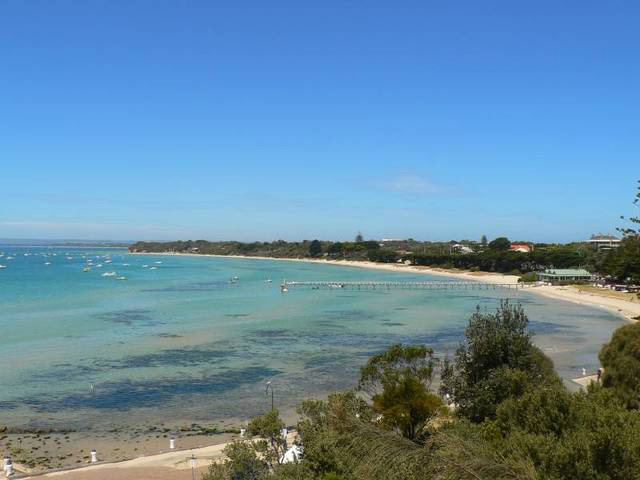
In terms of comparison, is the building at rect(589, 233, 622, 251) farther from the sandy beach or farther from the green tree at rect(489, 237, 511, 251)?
the sandy beach

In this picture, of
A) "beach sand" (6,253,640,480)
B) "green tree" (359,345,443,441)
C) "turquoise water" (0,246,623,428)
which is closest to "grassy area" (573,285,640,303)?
"turquoise water" (0,246,623,428)

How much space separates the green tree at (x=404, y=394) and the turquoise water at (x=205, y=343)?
32.2ft

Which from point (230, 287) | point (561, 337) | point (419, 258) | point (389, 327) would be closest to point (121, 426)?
point (389, 327)

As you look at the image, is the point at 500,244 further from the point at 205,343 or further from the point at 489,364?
the point at 489,364

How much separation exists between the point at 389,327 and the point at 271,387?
81.2 ft

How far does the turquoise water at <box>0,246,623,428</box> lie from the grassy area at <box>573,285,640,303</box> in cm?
806

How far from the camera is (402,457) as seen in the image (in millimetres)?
7621

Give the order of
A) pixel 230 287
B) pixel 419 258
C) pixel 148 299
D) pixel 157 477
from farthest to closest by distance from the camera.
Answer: pixel 419 258, pixel 230 287, pixel 148 299, pixel 157 477

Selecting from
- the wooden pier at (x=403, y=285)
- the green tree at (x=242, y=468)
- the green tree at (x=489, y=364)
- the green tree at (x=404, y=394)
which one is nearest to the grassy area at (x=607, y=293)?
the wooden pier at (x=403, y=285)

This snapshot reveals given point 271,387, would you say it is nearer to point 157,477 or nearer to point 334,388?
point 334,388

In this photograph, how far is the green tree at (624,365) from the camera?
59.8 feet

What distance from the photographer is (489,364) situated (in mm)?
20094

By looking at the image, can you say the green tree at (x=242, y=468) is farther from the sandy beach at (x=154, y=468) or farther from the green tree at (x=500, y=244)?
the green tree at (x=500, y=244)

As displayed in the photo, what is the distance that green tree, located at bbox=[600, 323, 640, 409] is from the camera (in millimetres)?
18234
